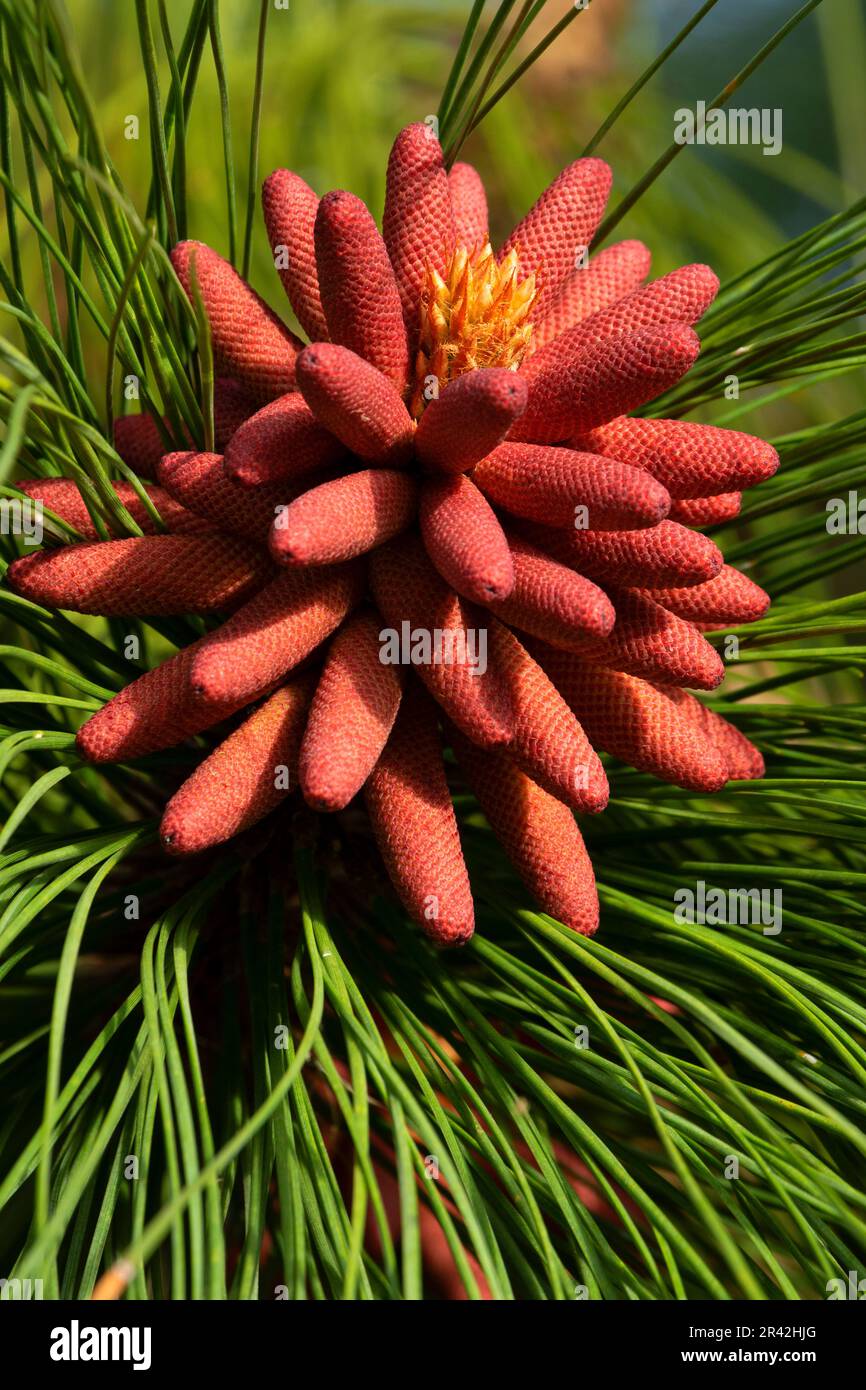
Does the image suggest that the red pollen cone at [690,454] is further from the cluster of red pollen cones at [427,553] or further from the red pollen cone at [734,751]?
the red pollen cone at [734,751]

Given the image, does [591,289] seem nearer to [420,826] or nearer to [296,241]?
[296,241]

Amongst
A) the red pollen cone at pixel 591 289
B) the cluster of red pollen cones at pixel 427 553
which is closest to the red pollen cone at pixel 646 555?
the cluster of red pollen cones at pixel 427 553

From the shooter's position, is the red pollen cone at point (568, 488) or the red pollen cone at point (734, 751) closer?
the red pollen cone at point (568, 488)

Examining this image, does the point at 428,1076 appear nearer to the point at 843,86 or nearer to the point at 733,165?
the point at 843,86

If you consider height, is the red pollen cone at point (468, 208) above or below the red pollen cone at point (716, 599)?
above

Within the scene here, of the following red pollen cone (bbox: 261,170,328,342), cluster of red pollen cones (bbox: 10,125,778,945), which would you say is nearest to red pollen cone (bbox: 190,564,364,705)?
cluster of red pollen cones (bbox: 10,125,778,945)

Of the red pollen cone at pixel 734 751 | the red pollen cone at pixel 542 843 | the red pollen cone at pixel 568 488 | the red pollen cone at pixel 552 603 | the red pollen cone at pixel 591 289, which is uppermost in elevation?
the red pollen cone at pixel 591 289
